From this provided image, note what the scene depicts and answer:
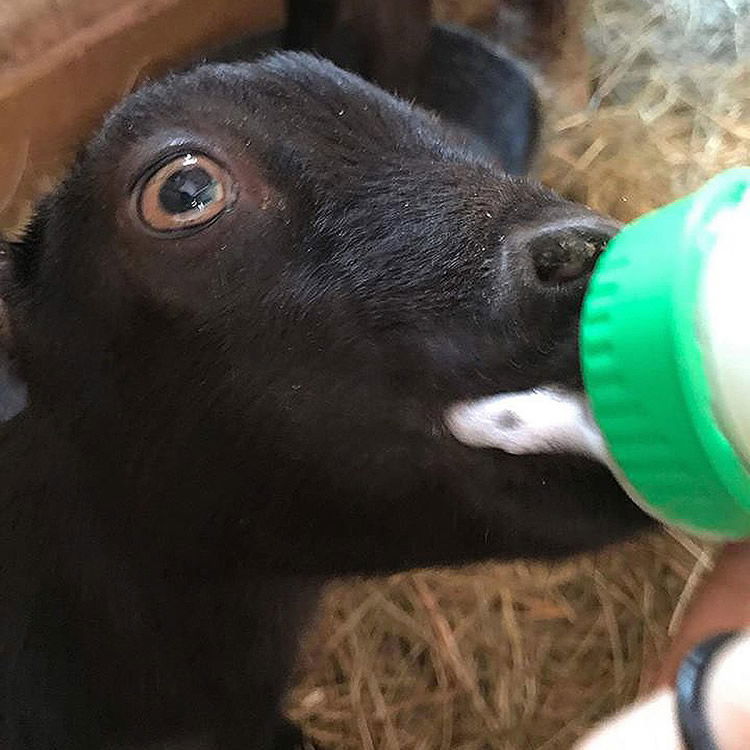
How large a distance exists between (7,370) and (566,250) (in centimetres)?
65

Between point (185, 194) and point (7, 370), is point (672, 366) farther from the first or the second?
point (7, 370)

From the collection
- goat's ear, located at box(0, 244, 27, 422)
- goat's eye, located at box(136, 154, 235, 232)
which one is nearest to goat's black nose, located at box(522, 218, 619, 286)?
goat's eye, located at box(136, 154, 235, 232)

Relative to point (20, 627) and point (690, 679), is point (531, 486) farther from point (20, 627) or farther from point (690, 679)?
point (20, 627)

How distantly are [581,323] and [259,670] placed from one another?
→ 2.67 feet

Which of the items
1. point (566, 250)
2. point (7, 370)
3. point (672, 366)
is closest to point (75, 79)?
point (7, 370)

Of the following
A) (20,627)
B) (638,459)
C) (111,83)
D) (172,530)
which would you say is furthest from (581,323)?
(111,83)

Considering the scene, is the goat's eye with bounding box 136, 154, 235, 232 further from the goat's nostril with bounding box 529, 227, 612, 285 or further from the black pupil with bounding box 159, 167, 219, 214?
the goat's nostril with bounding box 529, 227, 612, 285

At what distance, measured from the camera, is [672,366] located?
0.61 meters

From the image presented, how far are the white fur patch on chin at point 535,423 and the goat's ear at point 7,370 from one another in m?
0.54

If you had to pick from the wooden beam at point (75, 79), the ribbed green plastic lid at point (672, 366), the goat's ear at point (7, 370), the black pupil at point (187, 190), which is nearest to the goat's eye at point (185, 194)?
the black pupil at point (187, 190)

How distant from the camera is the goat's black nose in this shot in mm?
766

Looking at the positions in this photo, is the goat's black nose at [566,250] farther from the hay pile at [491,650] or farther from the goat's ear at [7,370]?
the hay pile at [491,650]

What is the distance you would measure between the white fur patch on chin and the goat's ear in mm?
540

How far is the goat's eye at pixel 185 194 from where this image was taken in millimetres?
965
